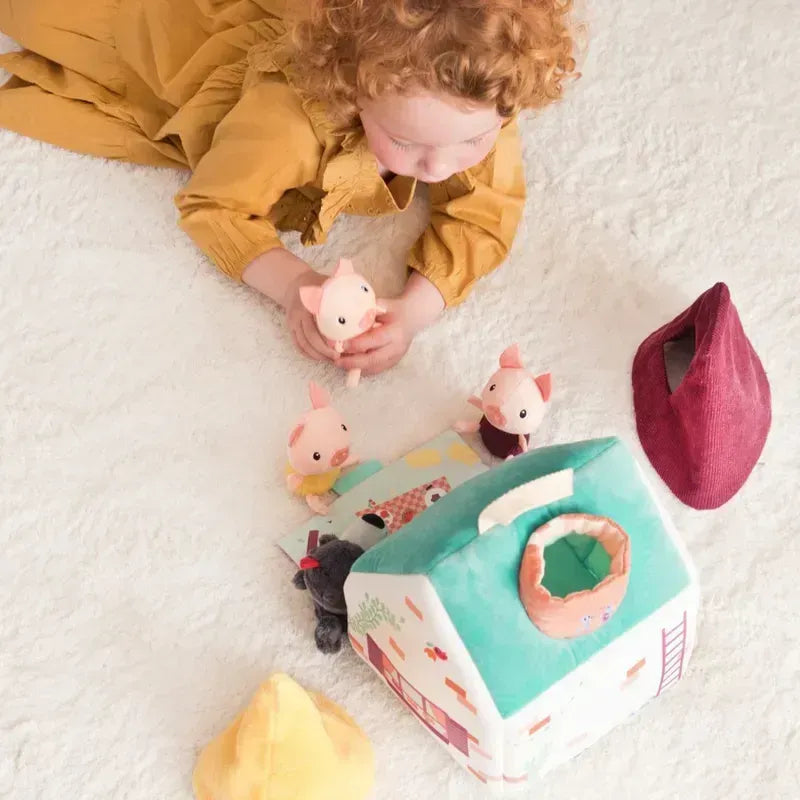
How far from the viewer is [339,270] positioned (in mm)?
907

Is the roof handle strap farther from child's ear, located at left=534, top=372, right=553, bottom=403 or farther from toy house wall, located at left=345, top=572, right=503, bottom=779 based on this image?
child's ear, located at left=534, top=372, right=553, bottom=403

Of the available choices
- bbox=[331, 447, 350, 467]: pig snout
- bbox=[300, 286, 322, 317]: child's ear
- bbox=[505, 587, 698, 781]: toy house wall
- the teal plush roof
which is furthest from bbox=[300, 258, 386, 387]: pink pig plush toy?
bbox=[505, 587, 698, 781]: toy house wall

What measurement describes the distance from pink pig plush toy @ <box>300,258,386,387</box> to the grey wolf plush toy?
19 centimetres

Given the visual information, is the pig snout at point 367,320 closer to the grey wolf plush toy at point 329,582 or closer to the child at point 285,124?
the child at point 285,124

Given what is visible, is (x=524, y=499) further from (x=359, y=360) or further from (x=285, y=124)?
(x=285, y=124)

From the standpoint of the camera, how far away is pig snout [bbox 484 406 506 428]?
0.90 m

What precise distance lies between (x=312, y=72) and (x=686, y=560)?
1.70 ft

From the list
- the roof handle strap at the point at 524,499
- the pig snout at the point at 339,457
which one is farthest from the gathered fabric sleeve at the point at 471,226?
the roof handle strap at the point at 524,499

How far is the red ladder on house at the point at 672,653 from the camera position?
795mm

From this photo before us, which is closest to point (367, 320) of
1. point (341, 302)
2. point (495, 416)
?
point (341, 302)

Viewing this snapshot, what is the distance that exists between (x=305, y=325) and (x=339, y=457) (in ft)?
0.46

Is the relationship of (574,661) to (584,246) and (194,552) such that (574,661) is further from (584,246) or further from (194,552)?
(584,246)

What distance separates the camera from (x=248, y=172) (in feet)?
3.17

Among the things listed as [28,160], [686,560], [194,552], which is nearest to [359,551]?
[194,552]
